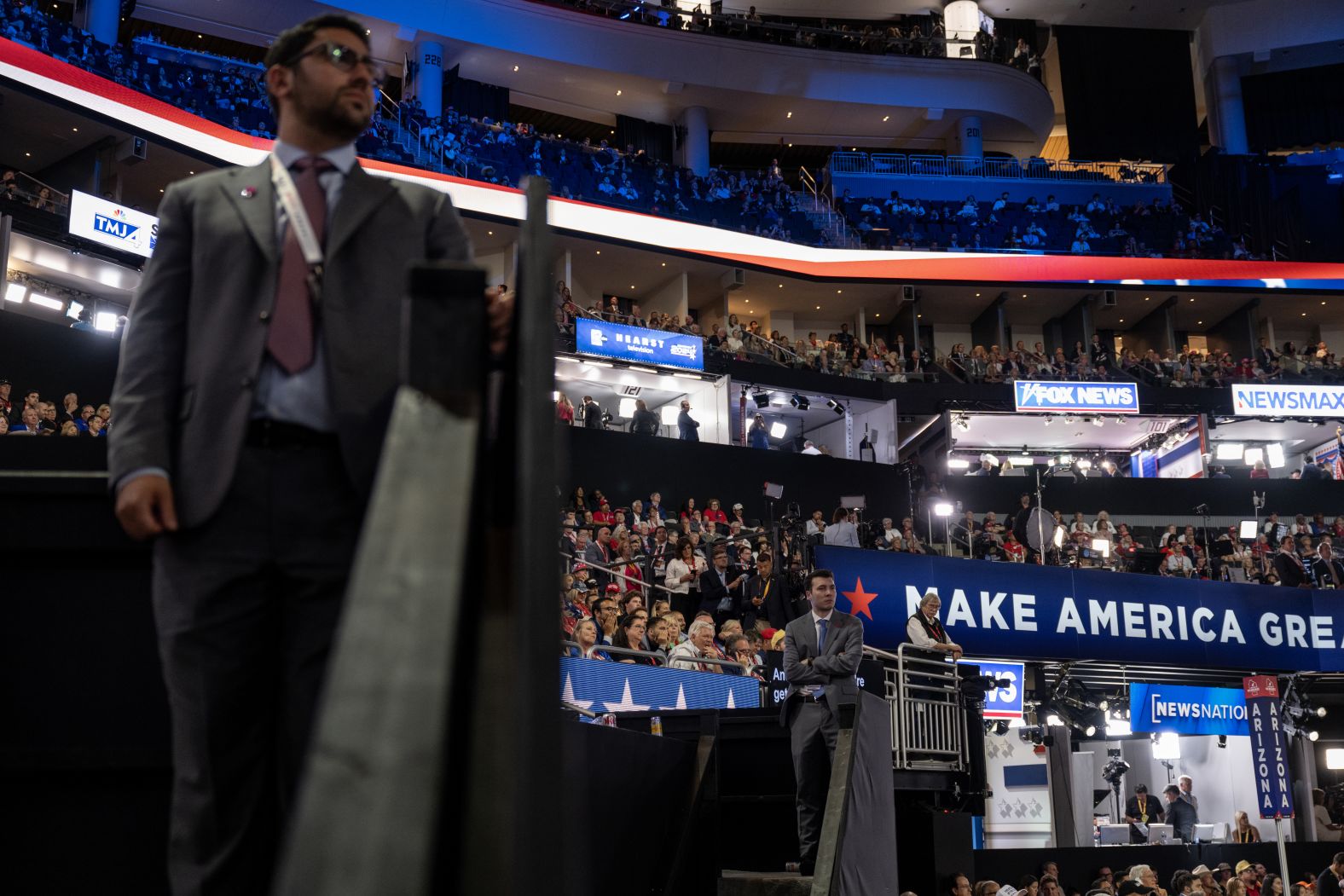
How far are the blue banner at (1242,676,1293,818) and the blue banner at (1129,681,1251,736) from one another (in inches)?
115

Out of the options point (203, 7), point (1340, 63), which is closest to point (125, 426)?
point (203, 7)

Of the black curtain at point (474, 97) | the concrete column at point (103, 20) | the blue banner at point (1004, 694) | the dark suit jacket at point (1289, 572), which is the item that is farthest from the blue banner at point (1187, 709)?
the concrete column at point (103, 20)

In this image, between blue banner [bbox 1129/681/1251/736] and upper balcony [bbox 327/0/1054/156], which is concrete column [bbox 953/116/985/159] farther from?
blue banner [bbox 1129/681/1251/736]

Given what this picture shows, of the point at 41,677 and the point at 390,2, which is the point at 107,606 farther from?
the point at 390,2

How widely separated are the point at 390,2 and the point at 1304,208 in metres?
27.7

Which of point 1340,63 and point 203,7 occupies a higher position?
point 1340,63

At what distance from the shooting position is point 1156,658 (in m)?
17.4

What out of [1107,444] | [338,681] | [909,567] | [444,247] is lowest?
[338,681]

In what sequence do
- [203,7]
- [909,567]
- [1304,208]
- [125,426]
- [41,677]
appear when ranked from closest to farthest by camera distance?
1. [125,426]
2. [41,677]
3. [909,567]
4. [203,7]
5. [1304,208]

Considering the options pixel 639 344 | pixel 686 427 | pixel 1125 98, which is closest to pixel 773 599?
pixel 686 427

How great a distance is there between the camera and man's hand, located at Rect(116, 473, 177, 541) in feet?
6.28

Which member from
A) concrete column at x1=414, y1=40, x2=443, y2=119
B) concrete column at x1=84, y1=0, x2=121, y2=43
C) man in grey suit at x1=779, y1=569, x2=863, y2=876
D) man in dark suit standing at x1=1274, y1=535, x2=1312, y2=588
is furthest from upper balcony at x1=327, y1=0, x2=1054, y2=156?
man in grey suit at x1=779, y1=569, x2=863, y2=876

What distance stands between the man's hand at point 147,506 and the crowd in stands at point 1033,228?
31.5 metres

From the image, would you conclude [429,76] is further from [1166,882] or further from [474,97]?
[1166,882]
